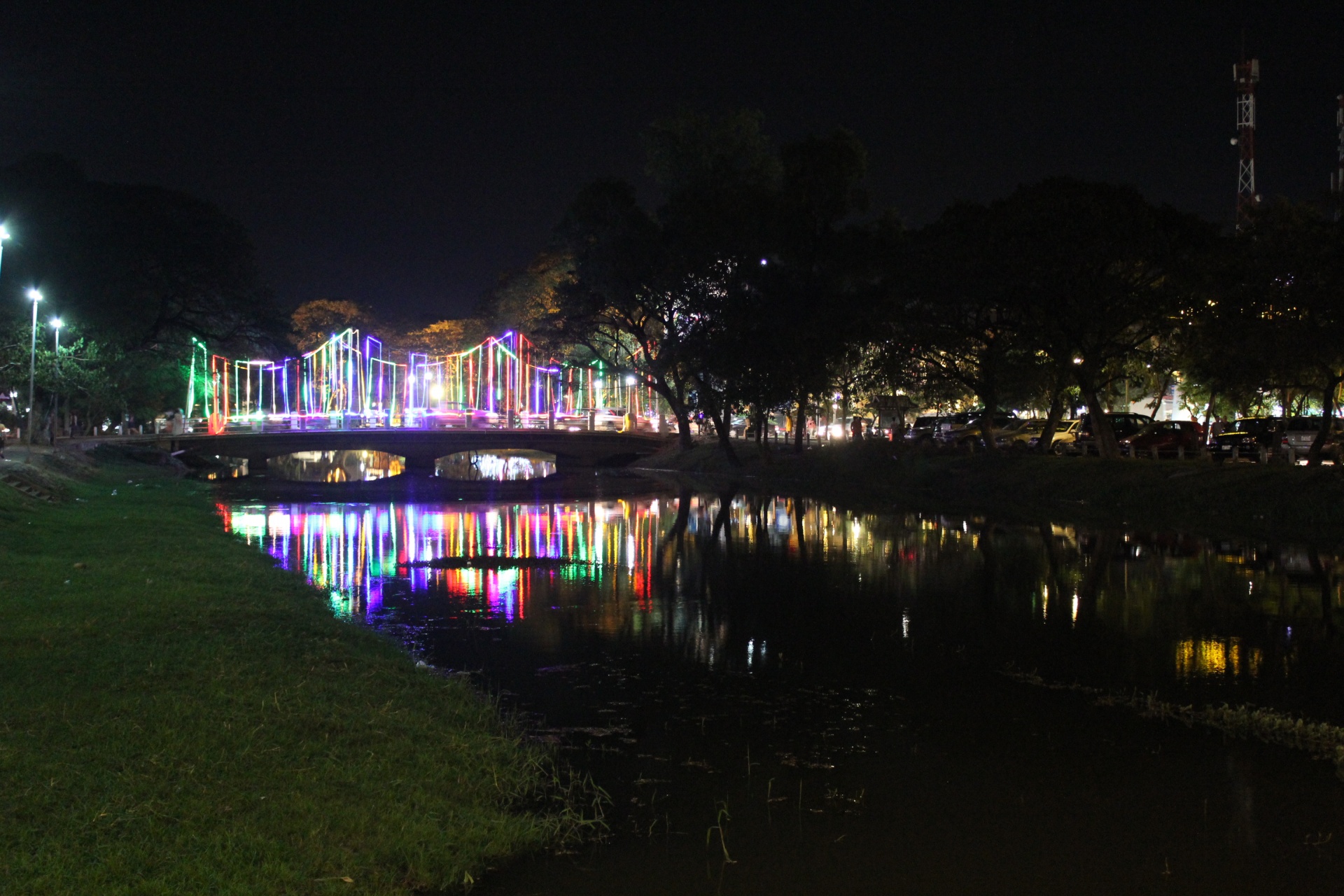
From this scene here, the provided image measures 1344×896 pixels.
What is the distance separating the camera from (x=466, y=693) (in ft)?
39.6

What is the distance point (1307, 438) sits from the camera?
41188mm

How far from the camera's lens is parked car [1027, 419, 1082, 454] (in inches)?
1978

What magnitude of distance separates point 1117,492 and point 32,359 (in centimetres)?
3420

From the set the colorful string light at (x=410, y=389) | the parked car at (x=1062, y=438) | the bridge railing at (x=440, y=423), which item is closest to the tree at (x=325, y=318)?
the colorful string light at (x=410, y=389)

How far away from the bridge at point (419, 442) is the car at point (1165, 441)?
3080 cm

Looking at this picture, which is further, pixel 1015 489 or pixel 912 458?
pixel 912 458

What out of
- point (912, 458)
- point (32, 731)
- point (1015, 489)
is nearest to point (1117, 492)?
point (1015, 489)

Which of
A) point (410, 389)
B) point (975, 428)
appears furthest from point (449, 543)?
point (410, 389)

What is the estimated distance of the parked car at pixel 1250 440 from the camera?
41.3 metres

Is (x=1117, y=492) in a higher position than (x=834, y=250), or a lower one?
lower

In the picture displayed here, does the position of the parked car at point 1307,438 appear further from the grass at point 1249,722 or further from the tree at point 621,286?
the grass at point 1249,722

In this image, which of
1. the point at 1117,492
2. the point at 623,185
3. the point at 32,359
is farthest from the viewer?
the point at 623,185

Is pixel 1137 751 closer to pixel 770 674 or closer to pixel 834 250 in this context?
pixel 770 674

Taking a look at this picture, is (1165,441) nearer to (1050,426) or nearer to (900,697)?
(1050,426)
